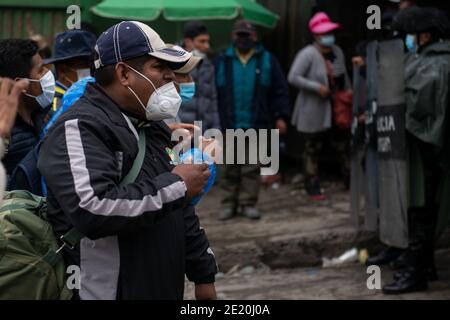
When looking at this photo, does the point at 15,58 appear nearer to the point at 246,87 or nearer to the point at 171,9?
the point at 246,87

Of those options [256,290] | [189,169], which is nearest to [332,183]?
[256,290]

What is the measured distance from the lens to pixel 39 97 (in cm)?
406

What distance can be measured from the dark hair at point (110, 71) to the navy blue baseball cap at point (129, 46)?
19 mm

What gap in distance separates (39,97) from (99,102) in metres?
1.17

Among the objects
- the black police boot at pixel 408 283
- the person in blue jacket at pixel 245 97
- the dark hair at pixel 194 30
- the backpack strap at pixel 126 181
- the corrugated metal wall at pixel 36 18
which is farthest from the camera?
the corrugated metal wall at pixel 36 18

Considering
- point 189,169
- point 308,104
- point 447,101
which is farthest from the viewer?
point 308,104

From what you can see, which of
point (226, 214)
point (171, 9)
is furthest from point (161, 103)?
point (171, 9)

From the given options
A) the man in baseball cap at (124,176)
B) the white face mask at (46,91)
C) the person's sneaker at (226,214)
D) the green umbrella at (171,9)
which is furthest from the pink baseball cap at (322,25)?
the man in baseball cap at (124,176)

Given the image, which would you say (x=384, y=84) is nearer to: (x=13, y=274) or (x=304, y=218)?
(x=304, y=218)

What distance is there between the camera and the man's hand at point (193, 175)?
Answer: 2910mm

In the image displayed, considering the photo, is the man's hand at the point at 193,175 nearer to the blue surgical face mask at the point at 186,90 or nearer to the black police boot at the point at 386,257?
the blue surgical face mask at the point at 186,90

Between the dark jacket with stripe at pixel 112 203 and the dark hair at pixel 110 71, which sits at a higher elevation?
the dark hair at pixel 110 71

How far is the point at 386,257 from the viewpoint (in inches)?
285

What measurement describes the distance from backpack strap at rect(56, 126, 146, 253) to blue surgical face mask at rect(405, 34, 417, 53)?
12.7 feet
